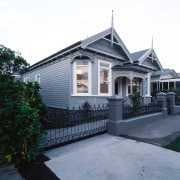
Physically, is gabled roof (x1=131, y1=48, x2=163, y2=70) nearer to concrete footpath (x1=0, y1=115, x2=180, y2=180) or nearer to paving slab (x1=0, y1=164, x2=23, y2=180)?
concrete footpath (x1=0, y1=115, x2=180, y2=180)

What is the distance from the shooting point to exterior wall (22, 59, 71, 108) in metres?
11.0

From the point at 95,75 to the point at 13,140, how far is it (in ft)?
25.5

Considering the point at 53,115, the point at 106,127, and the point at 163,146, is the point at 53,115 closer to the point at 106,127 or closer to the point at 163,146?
the point at 106,127

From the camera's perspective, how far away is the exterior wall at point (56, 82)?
36.2 feet

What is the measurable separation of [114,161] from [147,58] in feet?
49.5

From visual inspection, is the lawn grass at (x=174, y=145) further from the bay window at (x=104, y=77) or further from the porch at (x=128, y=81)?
the bay window at (x=104, y=77)

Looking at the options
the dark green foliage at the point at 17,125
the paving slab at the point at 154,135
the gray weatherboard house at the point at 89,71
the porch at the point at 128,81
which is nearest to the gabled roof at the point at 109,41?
the gray weatherboard house at the point at 89,71

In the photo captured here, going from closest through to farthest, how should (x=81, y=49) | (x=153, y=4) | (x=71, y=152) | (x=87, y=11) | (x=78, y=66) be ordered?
1. (x=71, y=152)
2. (x=81, y=49)
3. (x=78, y=66)
4. (x=153, y=4)
5. (x=87, y=11)

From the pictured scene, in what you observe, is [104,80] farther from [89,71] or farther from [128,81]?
[128,81]

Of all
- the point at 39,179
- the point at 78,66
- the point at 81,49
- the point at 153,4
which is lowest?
the point at 39,179

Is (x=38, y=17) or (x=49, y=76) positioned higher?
(x=38, y=17)

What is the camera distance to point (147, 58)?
16.3 metres

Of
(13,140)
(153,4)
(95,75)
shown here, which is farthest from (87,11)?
(13,140)

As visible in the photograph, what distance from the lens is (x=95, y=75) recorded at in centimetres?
1055
